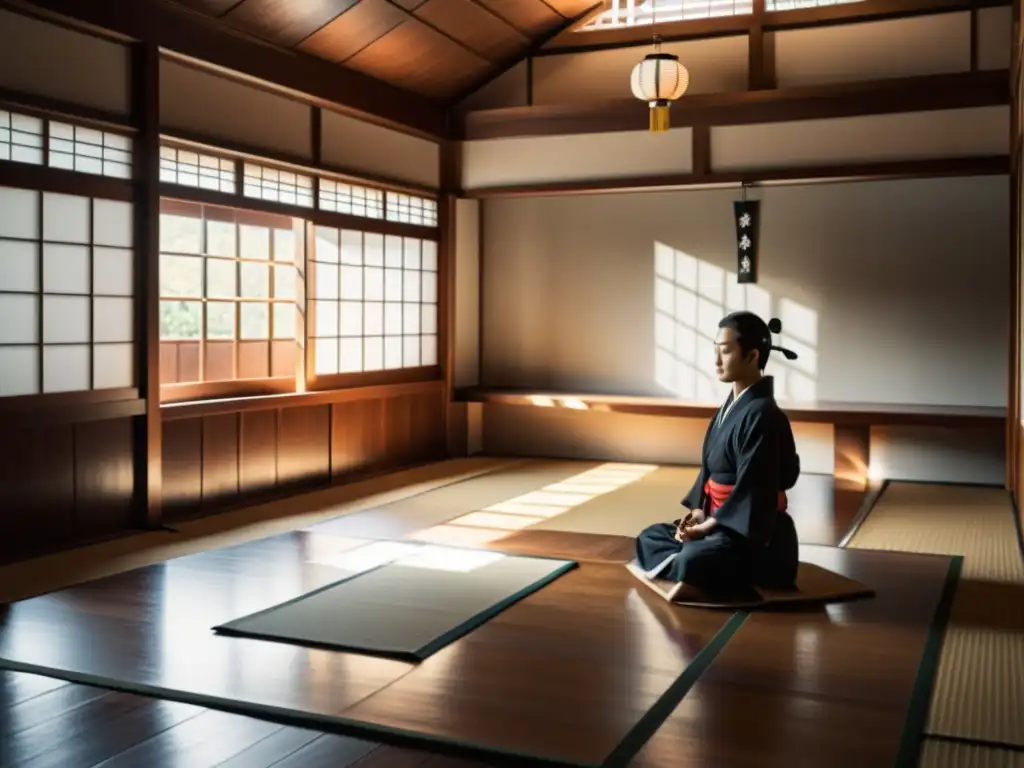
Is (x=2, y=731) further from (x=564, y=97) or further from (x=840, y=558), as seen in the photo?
(x=564, y=97)

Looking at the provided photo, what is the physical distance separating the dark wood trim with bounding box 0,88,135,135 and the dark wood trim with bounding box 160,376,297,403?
1279 mm

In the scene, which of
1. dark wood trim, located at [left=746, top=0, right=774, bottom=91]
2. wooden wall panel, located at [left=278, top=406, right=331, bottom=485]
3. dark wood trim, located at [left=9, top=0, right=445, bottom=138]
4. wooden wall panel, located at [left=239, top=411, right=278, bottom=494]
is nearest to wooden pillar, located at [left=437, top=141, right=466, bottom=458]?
dark wood trim, located at [left=9, top=0, right=445, bottom=138]

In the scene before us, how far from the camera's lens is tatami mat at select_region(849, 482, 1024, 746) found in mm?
2730

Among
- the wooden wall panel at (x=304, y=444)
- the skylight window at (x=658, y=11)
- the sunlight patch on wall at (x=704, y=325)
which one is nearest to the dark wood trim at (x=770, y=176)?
the sunlight patch on wall at (x=704, y=325)

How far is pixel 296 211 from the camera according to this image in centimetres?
644

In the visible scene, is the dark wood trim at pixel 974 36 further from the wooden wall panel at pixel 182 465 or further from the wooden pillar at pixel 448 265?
the wooden wall panel at pixel 182 465

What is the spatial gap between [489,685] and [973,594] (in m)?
2.01

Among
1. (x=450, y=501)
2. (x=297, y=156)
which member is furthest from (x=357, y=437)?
(x=297, y=156)

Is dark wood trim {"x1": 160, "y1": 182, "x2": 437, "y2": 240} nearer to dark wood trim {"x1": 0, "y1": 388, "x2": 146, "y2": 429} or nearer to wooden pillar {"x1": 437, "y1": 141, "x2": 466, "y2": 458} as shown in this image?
wooden pillar {"x1": 437, "y1": 141, "x2": 466, "y2": 458}

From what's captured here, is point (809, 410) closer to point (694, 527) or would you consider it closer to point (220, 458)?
point (694, 527)

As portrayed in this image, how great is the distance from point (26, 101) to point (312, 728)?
314 cm

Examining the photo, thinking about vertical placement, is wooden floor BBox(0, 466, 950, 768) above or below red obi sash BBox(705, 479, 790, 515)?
below

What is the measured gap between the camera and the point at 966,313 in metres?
7.04

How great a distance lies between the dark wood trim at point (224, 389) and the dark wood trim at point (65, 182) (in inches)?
39.0
